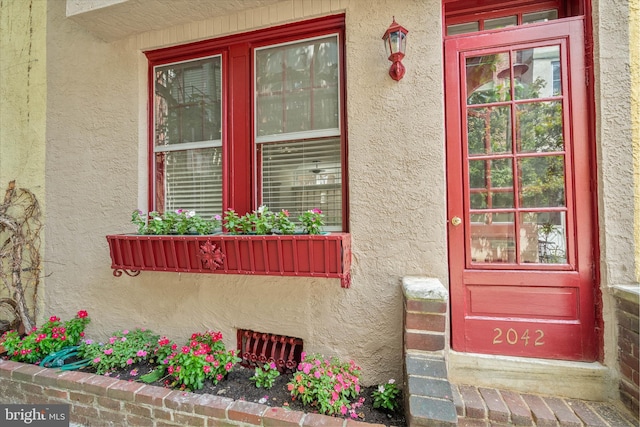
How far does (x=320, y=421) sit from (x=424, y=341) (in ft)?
2.41

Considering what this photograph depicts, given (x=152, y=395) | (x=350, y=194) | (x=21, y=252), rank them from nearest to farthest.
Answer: (x=152, y=395) < (x=350, y=194) < (x=21, y=252)

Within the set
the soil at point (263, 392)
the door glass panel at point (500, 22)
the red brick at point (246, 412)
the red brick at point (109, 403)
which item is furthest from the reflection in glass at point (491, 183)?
the red brick at point (109, 403)

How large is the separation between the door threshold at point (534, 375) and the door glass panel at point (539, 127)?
4.53ft

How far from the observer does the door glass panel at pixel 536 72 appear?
186 cm

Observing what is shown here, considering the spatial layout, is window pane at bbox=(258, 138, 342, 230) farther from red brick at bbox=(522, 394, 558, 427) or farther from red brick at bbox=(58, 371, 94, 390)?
red brick at bbox=(58, 371, 94, 390)

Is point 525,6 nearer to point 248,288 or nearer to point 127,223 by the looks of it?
point 248,288

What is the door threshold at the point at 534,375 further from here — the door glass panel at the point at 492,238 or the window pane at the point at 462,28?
the window pane at the point at 462,28

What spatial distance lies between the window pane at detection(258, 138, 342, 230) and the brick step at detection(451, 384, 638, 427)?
1387mm

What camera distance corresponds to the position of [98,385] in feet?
6.23

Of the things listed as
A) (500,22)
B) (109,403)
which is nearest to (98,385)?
(109,403)

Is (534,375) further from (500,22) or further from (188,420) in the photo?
(500,22)

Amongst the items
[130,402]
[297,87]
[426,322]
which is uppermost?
[297,87]

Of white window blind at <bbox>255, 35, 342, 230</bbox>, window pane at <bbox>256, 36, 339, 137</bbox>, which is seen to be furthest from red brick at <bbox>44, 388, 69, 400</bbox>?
window pane at <bbox>256, 36, 339, 137</bbox>

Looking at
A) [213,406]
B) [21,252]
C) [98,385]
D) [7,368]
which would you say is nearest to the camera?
[213,406]
